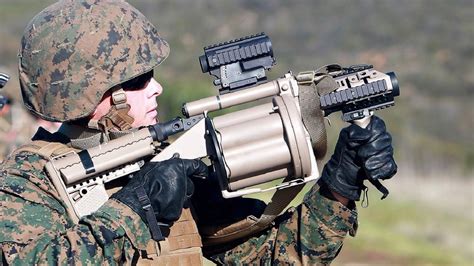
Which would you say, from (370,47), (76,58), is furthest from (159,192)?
(370,47)

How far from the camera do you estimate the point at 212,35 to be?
45.0 metres

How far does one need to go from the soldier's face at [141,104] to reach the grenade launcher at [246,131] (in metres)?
0.09

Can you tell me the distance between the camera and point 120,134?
520 centimetres

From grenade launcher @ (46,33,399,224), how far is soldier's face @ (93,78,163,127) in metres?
0.09

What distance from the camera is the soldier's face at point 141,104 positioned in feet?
17.2

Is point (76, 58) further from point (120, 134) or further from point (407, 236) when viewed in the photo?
point (407, 236)

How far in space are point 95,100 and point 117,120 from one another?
0.14 m

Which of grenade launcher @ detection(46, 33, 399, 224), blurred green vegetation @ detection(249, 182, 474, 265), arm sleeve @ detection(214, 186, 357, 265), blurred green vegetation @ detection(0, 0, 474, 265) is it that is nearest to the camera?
grenade launcher @ detection(46, 33, 399, 224)

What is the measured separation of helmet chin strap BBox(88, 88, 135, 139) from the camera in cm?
522

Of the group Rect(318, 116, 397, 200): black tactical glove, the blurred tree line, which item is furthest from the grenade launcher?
the blurred tree line

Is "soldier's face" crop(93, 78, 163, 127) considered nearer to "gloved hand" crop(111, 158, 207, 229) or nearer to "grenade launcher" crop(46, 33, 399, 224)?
"grenade launcher" crop(46, 33, 399, 224)

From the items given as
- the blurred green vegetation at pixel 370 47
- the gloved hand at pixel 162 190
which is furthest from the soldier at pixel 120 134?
the blurred green vegetation at pixel 370 47

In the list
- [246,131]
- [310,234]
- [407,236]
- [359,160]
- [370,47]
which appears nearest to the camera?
[246,131]

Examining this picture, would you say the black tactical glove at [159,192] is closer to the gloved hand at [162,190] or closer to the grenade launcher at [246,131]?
the gloved hand at [162,190]
